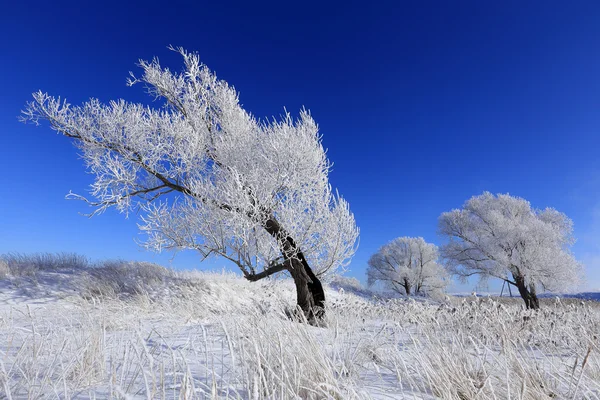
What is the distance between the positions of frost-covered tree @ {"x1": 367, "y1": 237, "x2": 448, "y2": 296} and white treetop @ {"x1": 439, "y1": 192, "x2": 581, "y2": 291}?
7.42m

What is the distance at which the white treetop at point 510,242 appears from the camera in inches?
683

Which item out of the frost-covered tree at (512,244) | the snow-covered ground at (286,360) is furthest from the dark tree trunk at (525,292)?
the snow-covered ground at (286,360)

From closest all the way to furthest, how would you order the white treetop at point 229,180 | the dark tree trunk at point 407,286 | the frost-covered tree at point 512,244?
the white treetop at point 229,180
the frost-covered tree at point 512,244
the dark tree trunk at point 407,286

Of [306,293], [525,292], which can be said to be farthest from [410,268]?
[306,293]

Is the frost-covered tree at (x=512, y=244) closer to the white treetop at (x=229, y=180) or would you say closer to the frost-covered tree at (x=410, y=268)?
the frost-covered tree at (x=410, y=268)

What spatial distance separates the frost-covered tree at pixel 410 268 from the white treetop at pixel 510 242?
7.42 m

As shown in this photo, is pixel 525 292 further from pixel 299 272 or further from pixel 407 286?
pixel 299 272

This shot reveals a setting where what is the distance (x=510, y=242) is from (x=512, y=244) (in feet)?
0.60

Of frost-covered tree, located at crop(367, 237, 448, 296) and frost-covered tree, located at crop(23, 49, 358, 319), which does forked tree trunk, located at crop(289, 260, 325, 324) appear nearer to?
frost-covered tree, located at crop(23, 49, 358, 319)

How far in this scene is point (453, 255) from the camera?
67.5 ft

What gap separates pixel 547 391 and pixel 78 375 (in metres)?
3.24

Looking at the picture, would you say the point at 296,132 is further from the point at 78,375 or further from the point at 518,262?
the point at 518,262

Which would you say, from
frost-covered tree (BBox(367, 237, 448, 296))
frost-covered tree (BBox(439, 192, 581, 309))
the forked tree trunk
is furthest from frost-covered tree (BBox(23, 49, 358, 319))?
frost-covered tree (BBox(367, 237, 448, 296))

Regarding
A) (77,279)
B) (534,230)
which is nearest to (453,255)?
(534,230)
